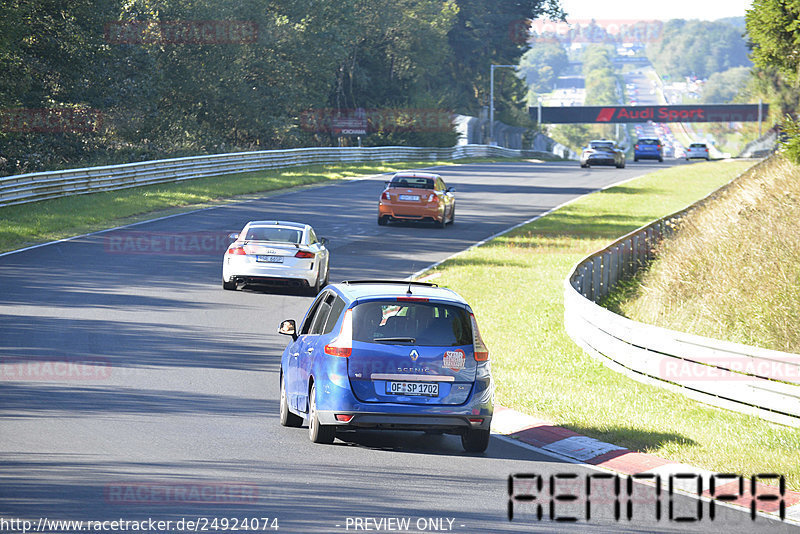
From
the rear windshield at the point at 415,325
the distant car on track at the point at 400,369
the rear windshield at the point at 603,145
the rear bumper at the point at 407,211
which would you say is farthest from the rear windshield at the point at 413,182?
the rear windshield at the point at 603,145

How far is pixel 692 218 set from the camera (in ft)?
97.5

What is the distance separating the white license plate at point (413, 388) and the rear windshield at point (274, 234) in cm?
1263

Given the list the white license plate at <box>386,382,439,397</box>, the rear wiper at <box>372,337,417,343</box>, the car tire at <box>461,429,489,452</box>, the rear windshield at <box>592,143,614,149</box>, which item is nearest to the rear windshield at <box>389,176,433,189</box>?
the car tire at <box>461,429,489,452</box>

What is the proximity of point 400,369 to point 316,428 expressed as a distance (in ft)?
3.47

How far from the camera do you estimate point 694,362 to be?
13.6 m

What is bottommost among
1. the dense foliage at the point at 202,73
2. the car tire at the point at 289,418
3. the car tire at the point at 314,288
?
the car tire at the point at 314,288

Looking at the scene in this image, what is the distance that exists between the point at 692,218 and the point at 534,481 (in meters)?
21.5

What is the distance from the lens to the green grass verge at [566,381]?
10.9m

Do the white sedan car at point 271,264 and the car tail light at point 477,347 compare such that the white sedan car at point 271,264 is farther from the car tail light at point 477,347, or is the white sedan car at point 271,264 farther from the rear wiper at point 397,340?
the rear wiper at point 397,340

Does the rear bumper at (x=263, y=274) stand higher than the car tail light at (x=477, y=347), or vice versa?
the car tail light at (x=477, y=347)

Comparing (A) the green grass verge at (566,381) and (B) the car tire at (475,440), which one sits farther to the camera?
(A) the green grass verge at (566,381)

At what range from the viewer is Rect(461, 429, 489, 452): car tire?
10656 mm

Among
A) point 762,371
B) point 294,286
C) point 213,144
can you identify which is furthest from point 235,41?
point 762,371

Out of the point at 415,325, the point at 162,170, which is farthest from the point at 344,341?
the point at 162,170
